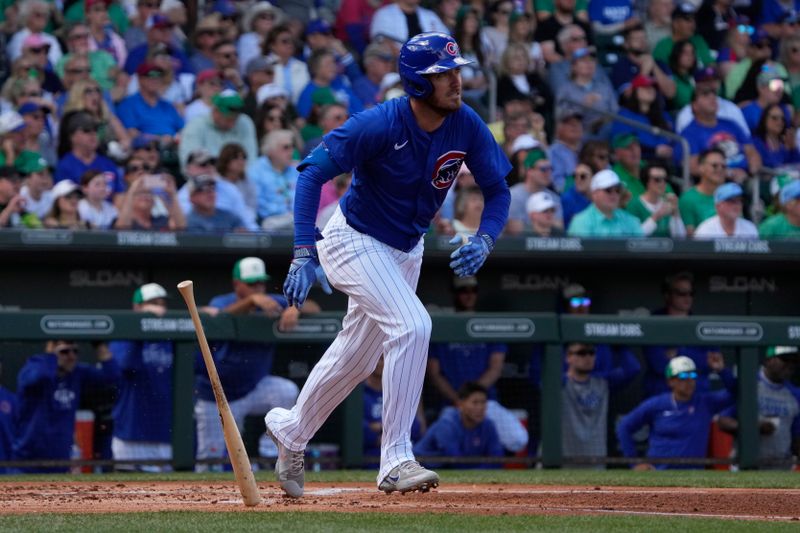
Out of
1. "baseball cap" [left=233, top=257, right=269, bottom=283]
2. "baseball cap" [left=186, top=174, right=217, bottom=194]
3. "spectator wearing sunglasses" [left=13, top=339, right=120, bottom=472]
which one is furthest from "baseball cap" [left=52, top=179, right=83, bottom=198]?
"spectator wearing sunglasses" [left=13, top=339, right=120, bottom=472]

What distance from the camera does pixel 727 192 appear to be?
34.3 ft

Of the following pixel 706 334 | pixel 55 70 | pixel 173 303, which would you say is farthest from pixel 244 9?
pixel 706 334

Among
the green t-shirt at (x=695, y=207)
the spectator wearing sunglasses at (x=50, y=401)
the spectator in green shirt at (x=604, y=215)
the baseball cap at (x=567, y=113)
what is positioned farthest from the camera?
the baseball cap at (x=567, y=113)

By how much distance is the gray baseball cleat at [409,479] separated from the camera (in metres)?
5.47

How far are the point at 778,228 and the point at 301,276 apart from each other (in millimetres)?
6009

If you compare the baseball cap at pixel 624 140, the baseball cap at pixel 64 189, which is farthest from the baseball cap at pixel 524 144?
the baseball cap at pixel 64 189

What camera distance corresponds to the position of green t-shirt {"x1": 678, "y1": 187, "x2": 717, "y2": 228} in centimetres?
1105

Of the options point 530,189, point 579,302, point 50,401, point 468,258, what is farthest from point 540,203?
point 468,258

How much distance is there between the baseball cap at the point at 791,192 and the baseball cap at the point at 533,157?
177cm

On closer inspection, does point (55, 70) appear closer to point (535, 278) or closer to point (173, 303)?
point (173, 303)

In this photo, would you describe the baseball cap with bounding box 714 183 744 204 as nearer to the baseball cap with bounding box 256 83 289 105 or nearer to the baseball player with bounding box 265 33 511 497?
the baseball cap with bounding box 256 83 289 105

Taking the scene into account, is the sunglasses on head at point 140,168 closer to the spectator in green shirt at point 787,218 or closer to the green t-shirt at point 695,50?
the spectator in green shirt at point 787,218

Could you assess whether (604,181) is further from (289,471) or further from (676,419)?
(289,471)

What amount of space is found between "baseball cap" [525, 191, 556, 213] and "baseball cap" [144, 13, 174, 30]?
3325mm
